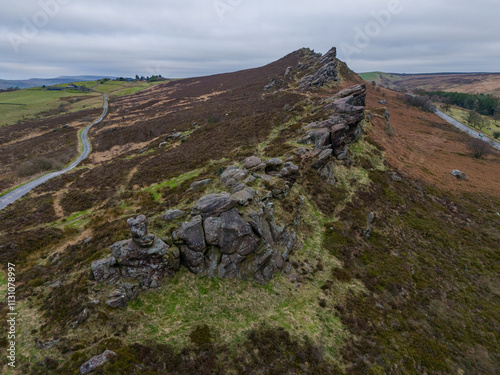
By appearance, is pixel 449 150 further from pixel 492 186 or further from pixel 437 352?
pixel 437 352

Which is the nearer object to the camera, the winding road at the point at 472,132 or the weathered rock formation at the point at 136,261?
the weathered rock formation at the point at 136,261

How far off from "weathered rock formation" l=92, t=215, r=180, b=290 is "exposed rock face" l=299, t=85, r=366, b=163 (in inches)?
914

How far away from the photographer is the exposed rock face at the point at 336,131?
112 feet

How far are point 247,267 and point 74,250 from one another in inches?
719

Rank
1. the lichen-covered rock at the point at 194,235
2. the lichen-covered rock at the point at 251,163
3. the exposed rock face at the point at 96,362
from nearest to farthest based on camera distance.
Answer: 1. the exposed rock face at the point at 96,362
2. the lichen-covered rock at the point at 194,235
3. the lichen-covered rock at the point at 251,163

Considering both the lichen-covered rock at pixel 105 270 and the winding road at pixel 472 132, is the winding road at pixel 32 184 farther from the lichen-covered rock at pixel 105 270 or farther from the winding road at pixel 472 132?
the winding road at pixel 472 132

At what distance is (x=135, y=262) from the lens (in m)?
18.3

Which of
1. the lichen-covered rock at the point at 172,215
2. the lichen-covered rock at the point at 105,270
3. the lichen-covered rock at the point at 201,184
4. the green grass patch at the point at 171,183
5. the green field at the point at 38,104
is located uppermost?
the green field at the point at 38,104

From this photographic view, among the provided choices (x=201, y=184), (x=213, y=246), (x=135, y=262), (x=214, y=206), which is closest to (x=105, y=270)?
(x=135, y=262)

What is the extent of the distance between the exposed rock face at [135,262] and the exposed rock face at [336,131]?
76.2 ft

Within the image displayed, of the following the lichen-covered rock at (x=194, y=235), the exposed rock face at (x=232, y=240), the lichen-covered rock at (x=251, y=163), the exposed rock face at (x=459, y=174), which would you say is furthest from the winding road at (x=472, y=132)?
the lichen-covered rock at (x=194, y=235)

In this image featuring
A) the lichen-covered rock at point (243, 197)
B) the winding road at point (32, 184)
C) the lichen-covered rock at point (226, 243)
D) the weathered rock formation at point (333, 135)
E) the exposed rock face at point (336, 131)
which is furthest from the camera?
the winding road at point (32, 184)

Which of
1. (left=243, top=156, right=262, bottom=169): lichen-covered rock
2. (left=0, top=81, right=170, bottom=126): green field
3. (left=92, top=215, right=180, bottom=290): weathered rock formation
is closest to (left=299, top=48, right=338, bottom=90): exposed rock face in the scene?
(left=243, top=156, right=262, bottom=169): lichen-covered rock

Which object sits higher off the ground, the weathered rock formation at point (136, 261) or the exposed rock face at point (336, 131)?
the exposed rock face at point (336, 131)
